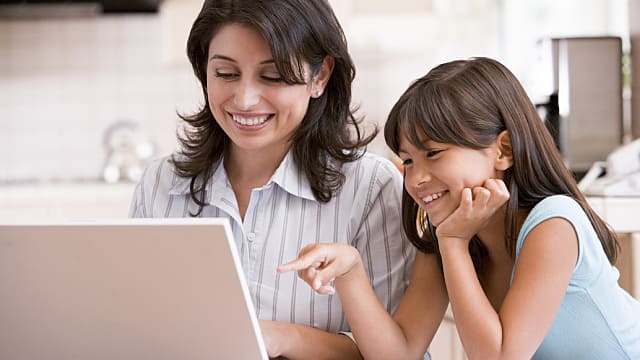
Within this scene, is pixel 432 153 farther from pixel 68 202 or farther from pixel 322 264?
pixel 68 202

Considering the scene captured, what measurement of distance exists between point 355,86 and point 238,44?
220 cm

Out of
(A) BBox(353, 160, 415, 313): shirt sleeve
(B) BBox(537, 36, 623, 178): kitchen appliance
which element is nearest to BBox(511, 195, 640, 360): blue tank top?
(A) BBox(353, 160, 415, 313): shirt sleeve

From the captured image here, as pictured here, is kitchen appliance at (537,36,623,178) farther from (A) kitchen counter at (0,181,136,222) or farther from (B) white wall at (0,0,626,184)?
(A) kitchen counter at (0,181,136,222)

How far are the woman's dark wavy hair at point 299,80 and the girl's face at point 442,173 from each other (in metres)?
0.20

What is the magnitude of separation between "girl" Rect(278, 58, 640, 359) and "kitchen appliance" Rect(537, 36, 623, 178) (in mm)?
1157

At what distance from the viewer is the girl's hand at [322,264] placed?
0.93 meters

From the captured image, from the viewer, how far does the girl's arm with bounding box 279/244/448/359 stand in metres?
1.08

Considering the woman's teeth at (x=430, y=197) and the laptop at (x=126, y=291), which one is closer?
the laptop at (x=126, y=291)

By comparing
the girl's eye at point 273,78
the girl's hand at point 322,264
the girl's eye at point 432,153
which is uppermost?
the girl's eye at point 273,78

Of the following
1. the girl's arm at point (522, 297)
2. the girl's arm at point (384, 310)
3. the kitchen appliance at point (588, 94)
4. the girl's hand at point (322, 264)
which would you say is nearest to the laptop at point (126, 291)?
the girl's hand at point (322, 264)

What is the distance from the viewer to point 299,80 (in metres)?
1.22

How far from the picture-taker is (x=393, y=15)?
10.4 ft

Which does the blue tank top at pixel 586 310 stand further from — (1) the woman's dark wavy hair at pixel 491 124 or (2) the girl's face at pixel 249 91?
(2) the girl's face at pixel 249 91

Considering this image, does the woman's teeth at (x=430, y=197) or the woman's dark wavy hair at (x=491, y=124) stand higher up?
the woman's dark wavy hair at (x=491, y=124)
